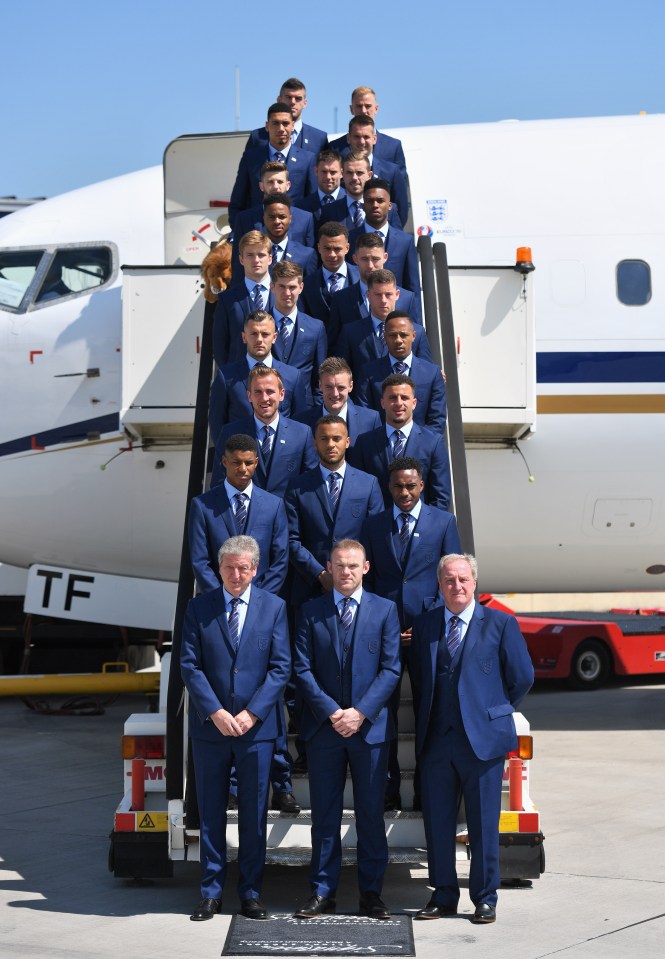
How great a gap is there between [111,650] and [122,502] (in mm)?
5145

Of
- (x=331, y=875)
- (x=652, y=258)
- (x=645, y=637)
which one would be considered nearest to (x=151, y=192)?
(x=652, y=258)

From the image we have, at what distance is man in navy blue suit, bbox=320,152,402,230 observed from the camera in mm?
9805

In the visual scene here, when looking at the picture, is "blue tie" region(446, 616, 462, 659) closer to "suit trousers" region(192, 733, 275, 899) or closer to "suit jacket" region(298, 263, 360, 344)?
"suit trousers" region(192, 733, 275, 899)

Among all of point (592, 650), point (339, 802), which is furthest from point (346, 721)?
point (592, 650)

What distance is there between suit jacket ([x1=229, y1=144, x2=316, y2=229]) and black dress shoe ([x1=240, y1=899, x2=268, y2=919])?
212 inches

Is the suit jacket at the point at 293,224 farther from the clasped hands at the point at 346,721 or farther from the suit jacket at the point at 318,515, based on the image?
the clasped hands at the point at 346,721

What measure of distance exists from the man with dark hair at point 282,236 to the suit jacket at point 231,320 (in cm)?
35

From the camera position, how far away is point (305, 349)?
8586 millimetres

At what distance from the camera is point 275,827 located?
7.08 metres

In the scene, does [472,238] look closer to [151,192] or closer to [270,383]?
[151,192]

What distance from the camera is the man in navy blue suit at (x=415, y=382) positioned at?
8344 mm

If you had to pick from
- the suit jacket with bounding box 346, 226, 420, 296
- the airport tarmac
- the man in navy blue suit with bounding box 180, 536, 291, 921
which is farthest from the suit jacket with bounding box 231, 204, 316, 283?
the airport tarmac

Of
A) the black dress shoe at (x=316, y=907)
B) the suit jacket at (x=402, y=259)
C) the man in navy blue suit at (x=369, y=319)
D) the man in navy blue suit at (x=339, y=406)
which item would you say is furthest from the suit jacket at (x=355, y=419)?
the black dress shoe at (x=316, y=907)

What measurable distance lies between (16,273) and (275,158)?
2946mm
